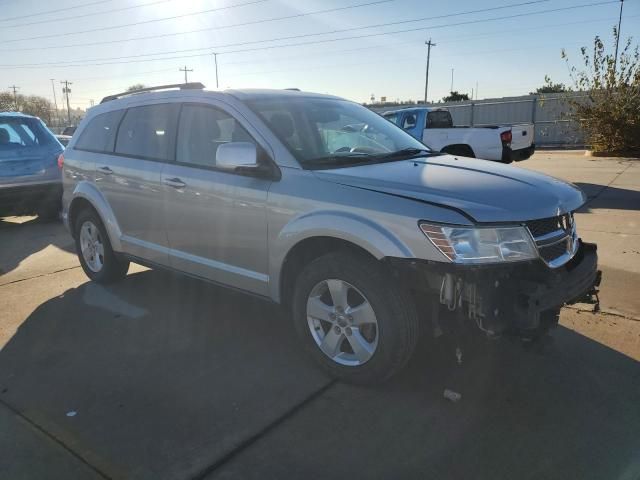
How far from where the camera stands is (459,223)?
8.64 ft

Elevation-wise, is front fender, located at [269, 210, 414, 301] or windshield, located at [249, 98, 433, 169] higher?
windshield, located at [249, 98, 433, 169]

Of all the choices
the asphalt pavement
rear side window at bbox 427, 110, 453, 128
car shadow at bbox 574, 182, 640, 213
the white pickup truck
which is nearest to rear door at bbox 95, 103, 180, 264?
the asphalt pavement

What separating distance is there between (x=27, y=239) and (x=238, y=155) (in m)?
5.76

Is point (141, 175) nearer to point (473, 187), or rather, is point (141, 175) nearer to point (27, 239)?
point (473, 187)

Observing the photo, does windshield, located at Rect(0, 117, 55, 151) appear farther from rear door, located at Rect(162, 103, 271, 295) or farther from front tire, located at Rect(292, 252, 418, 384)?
front tire, located at Rect(292, 252, 418, 384)

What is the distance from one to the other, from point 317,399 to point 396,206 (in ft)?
4.01

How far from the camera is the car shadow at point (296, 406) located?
8.14ft

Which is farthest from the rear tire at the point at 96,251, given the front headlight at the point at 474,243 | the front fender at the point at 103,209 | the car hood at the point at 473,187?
the front headlight at the point at 474,243

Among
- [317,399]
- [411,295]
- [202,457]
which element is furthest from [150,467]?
[411,295]

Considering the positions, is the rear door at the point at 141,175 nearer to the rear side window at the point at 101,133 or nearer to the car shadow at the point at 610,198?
the rear side window at the point at 101,133

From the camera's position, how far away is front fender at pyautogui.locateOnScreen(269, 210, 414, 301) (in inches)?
111

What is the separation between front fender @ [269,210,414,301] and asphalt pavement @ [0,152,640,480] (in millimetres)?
767

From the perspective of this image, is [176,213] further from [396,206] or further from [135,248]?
[396,206]

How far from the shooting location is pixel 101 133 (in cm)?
509
